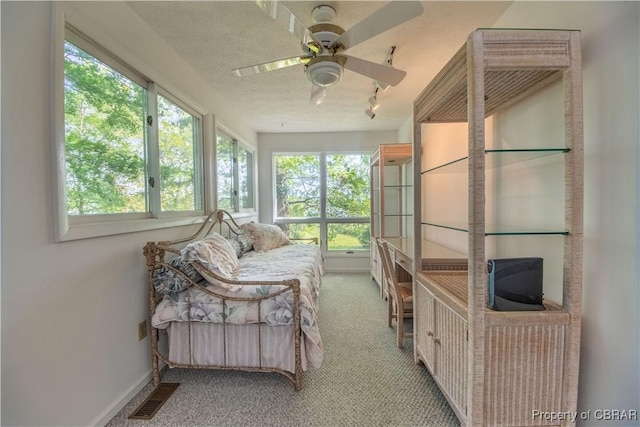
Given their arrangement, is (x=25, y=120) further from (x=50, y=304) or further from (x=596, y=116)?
(x=596, y=116)

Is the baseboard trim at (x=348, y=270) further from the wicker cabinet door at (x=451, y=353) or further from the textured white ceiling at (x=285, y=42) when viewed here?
the wicker cabinet door at (x=451, y=353)

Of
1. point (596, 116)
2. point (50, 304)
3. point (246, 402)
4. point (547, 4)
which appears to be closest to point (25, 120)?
point (50, 304)

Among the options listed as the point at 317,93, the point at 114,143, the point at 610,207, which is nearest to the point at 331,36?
the point at 317,93

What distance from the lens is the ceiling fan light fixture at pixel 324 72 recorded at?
5.86 feet

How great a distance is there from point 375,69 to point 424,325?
1.76 metres

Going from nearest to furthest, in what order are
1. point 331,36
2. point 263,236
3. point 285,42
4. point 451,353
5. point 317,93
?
1. point 451,353
2. point 331,36
3. point 285,42
4. point 317,93
5. point 263,236

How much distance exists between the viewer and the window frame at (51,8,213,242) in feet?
4.36

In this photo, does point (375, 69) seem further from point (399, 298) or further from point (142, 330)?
point (142, 330)

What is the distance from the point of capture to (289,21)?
1429mm

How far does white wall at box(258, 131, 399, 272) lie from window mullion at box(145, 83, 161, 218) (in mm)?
2895

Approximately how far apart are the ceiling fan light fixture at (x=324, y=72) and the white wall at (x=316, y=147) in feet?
10.1

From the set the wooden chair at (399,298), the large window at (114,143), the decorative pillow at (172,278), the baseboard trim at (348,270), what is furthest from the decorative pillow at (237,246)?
the baseboard trim at (348,270)

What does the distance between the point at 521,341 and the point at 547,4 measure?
1.74 metres

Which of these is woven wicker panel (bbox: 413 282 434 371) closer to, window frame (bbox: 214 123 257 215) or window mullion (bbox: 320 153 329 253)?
window frame (bbox: 214 123 257 215)
